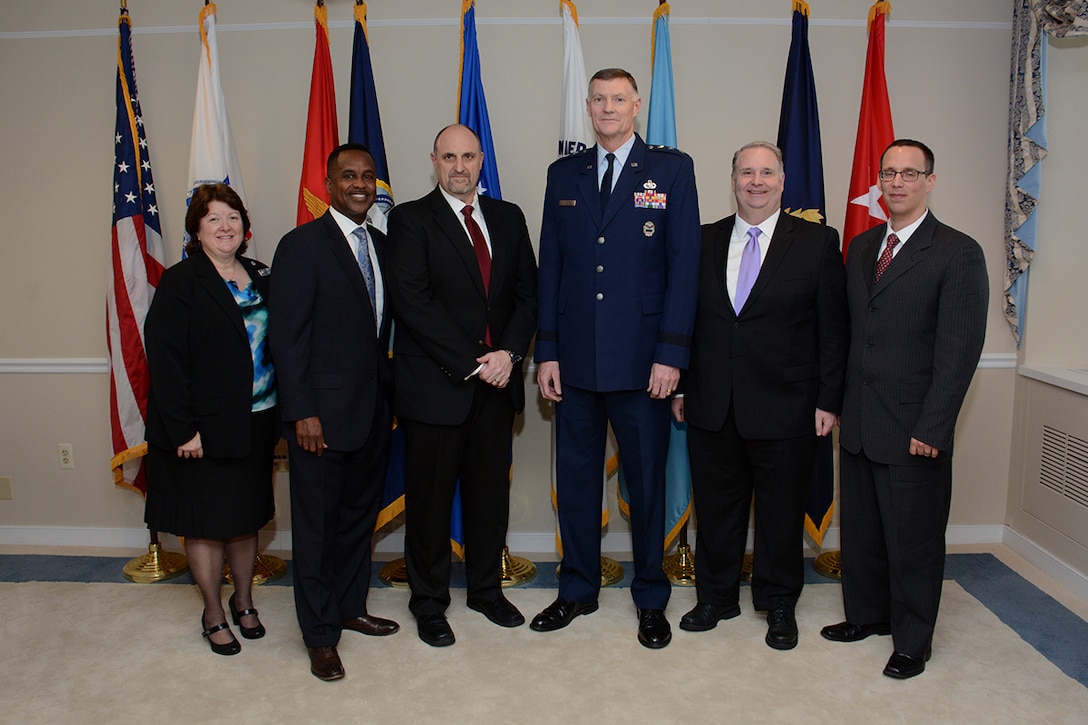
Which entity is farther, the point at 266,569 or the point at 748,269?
the point at 266,569

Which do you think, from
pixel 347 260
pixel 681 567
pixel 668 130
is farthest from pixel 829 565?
pixel 347 260

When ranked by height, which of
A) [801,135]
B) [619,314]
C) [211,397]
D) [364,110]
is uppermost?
[364,110]

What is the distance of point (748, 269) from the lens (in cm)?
273

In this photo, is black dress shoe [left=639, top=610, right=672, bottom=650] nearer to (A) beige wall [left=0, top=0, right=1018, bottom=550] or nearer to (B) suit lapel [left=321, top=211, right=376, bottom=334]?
(A) beige wall [left=0, top=0, right=1018, bottom=550]

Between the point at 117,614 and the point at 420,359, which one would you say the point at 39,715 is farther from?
the point at 420,359

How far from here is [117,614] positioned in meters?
3.09

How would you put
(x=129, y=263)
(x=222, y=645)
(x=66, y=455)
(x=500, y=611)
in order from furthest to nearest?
(x=66, y=455), (x=129, y=263), (x=500, y=611), (x=222, y=645)

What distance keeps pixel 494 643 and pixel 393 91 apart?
2374 mm

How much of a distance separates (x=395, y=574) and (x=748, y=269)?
1941mm

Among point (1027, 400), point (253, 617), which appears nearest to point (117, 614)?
point (253, 617)

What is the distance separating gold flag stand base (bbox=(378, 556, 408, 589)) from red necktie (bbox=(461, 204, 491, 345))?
1.19m

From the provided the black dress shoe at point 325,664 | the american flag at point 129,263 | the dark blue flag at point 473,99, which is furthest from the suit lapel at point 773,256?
the american flag at point 129,263

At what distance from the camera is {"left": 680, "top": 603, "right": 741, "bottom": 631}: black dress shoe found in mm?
2879

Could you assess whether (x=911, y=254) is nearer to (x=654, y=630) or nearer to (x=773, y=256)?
(x=773, y=256)
